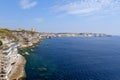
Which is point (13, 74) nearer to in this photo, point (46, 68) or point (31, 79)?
point (31, 79)

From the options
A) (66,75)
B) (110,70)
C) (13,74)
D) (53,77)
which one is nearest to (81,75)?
(66,75)

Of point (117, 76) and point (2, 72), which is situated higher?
point (2, 72)

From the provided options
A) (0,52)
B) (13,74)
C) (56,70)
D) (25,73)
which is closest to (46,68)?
(56,70)

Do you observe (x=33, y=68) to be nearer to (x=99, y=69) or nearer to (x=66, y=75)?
(x=66, y=75)

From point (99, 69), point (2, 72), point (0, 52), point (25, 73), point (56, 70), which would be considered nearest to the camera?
point (2, 72)

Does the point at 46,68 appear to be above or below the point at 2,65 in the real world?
below

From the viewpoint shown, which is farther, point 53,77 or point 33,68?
point 33,68

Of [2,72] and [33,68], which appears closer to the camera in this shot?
[2,72]

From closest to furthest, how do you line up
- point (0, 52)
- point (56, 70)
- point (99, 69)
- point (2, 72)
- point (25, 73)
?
point (2, 72) → point (0, 52) → point (25, 73) → point (56, 70) → point (99, 69)

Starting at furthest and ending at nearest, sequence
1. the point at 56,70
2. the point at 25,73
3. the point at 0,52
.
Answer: the point at 56,70 < the point at 25,73 < the point at 0,52
